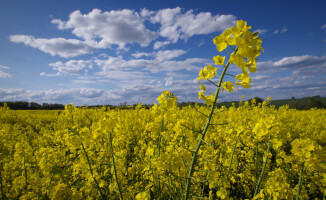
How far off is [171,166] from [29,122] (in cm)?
1286

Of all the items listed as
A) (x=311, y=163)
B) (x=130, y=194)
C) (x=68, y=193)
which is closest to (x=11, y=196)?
(x=68, y=193)

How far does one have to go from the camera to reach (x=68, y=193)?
6.79 ft

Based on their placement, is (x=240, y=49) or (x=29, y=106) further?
(x=29, y=106)

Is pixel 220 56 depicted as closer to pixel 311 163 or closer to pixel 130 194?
pixel 311 163

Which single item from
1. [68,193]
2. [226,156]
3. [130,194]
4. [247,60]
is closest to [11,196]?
[68,193]

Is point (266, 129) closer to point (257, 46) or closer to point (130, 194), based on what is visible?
point (257, 46)

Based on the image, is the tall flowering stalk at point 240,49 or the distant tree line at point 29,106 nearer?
the tall flowering stalk at point 240,49

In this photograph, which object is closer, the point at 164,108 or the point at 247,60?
the point at 247,60

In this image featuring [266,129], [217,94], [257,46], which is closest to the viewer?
[257,46]

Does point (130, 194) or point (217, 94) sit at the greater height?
point (217, 94)

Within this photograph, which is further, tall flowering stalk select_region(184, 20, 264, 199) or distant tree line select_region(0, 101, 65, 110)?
distant tree line select_region(0, 101, 65, 110)

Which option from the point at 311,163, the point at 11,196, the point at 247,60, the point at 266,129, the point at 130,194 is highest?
the point at 247,60

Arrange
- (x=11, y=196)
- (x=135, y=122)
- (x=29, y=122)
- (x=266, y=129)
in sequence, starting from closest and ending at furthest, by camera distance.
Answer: (x=266, y=129)
(x=11, y=196)
(x=135, y=122)
(x=29, y=122)

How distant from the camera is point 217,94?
111 centimetres
